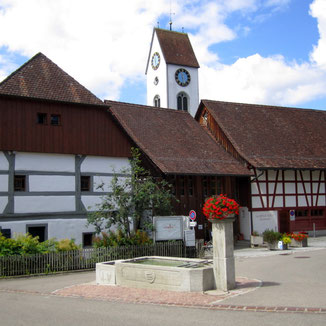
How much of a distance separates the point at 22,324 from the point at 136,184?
12965 millimetres

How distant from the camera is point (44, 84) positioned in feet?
76.4

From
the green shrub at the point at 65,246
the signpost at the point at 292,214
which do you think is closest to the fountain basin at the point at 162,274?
the green shrub at the point at 65,246

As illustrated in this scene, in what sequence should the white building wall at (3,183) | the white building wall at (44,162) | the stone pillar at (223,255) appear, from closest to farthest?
1. the stone pillar at (223,255)
2. the white building wall at (3,183)
3. the white building wall at (44,162)

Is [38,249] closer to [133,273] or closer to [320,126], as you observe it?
[133,273]

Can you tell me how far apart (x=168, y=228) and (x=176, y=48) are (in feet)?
135

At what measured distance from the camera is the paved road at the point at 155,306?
9.34 meters

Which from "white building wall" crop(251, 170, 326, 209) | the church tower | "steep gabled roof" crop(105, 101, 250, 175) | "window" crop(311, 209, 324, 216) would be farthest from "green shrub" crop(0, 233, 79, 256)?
the church tower

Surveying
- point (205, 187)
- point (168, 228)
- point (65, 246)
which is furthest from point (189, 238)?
point (205, 187)

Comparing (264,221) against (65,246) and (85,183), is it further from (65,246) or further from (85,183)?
(65,246)

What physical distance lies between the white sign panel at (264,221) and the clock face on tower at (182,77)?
30116 millimetres

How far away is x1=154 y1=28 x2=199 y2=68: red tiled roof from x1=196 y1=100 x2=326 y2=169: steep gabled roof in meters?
22.7

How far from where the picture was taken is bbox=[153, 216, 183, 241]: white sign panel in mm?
20828

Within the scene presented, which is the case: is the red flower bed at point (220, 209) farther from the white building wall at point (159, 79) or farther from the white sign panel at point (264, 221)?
the white building wall at point (159, 79)

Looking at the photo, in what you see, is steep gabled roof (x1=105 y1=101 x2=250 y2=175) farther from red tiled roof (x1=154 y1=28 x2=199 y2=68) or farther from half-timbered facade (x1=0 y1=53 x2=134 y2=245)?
red tiled roof (x1=154 y1=28 x2=199 y2=68)
